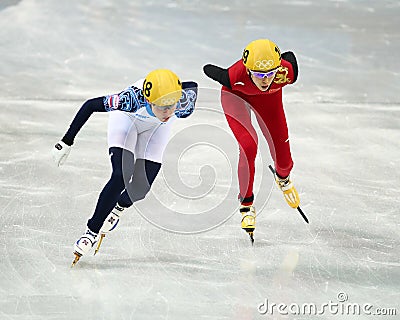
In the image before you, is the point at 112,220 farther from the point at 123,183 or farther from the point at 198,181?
the point at 198,181

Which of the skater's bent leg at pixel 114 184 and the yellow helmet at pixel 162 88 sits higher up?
the yellow helmet at pixel 162 88

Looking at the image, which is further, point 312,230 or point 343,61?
point 343,61

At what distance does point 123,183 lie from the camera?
3.95m

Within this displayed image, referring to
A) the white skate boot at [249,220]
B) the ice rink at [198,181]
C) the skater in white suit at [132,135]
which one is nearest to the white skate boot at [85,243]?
the skater in white suit at [132,135]

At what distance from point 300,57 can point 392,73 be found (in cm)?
82

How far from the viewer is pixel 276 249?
4.42 metres

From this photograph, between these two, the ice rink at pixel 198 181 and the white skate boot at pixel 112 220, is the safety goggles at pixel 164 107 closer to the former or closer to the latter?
the white skate boot at pixel 112 220

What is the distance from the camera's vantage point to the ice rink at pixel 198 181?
12.9 ft

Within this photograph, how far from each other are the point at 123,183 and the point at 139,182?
18 cm

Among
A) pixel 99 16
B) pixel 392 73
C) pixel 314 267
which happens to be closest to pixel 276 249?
pixel 314 267

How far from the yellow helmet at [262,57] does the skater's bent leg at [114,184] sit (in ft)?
2.32

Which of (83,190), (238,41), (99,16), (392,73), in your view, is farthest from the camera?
(99,16)

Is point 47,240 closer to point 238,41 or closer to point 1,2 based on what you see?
point 238,41

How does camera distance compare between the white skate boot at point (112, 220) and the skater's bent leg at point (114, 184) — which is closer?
the skater's bent leg at point (114, 184)
